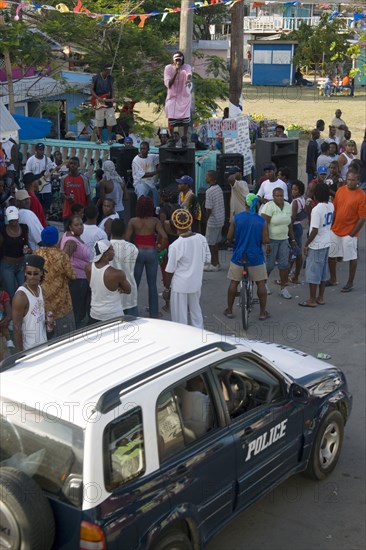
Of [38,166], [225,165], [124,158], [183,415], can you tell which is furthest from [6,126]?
[183,415]

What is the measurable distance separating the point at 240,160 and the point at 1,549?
1076 cm

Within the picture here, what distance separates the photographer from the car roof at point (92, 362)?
4434mm

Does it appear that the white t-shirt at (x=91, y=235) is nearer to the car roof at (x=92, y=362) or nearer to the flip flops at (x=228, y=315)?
the flip flops at (x=228, y=315)

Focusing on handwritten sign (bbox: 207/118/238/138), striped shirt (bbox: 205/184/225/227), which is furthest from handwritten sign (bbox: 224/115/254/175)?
striped shirt (bbox: 205/184/225/227)

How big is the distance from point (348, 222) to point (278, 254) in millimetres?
1325

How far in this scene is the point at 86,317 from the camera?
9922 millimetres

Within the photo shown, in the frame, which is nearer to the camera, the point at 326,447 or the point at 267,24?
the point at 326,447

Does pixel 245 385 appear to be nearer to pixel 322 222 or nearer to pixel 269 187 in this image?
pixel 322 222

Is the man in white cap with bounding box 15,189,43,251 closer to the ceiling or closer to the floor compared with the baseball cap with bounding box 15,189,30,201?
closer to the floor

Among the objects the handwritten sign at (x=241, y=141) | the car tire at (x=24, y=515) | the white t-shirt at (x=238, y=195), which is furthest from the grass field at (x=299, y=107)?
the car tire at (x=24, y=515)

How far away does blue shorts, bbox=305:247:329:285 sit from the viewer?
10688 millimetres

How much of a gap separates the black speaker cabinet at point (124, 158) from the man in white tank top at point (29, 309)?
8683mm

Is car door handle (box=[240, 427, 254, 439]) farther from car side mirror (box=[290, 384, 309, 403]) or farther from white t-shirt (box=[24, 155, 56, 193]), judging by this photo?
white t-shirt (box=[24, 155, 56, 193])

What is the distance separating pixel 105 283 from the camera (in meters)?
7.82
